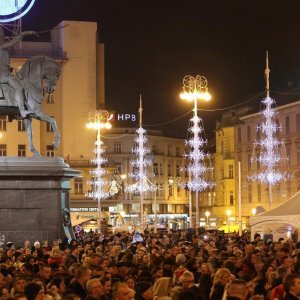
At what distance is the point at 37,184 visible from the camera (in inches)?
1158

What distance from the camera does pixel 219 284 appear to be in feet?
41.2

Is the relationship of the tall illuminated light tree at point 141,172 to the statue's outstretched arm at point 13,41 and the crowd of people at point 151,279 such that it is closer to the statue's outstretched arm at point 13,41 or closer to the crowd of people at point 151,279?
the statue's outstretched arm at point 13,41

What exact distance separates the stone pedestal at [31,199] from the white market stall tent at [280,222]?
23.7 feet

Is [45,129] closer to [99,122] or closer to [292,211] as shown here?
[99,122]

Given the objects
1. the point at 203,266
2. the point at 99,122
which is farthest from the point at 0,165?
the point at 99,122

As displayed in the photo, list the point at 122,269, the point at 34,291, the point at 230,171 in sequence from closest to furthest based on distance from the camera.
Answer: the point at 34,291 < the point at 122,269 < the point at 230,171

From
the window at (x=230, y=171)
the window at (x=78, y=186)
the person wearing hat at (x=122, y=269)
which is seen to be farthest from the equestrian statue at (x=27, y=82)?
the window at (x=230, y=171)

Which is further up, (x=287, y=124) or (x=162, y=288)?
(x=287, y=124)

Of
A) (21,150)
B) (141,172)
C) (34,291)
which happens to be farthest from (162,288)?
(21,150)

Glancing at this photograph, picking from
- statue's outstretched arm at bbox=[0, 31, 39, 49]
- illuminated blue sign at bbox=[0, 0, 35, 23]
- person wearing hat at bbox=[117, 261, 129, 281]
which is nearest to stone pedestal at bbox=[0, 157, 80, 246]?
statue's outstretched arm at bbox=[0, 31, 39, 49]

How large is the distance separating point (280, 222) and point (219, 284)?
18753mm

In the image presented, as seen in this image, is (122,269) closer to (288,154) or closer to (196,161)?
(196,161)

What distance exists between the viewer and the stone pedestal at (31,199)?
2912 centimetres

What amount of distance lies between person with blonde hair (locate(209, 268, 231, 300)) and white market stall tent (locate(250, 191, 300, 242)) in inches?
685
